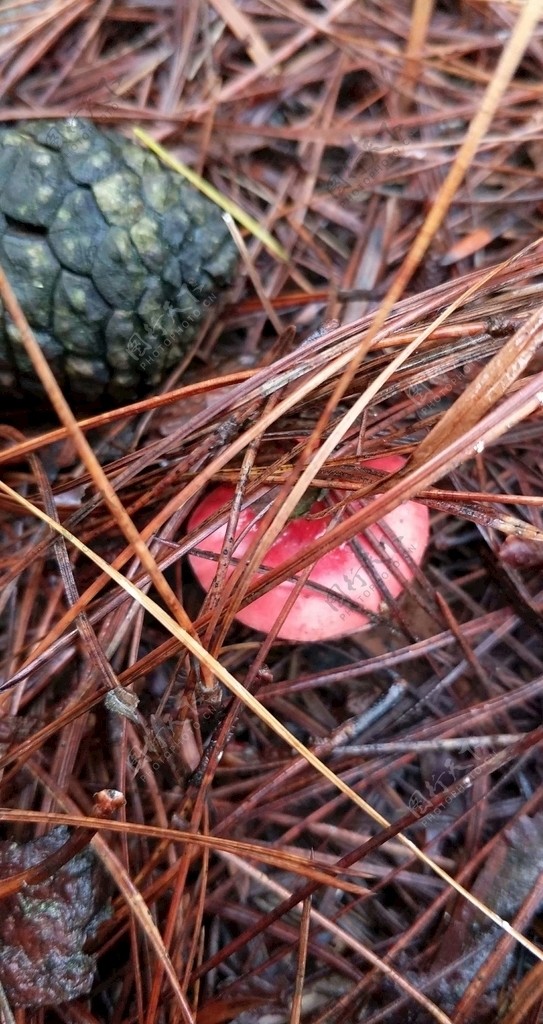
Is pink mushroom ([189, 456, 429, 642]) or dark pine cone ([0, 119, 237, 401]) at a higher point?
dark pine cone ([0, 119, 237, 401])

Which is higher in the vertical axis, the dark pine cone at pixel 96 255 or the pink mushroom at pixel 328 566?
the dark pine cone at pixel 96 255

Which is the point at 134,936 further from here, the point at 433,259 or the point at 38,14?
the point at 38,14

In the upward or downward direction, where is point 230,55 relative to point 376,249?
upward

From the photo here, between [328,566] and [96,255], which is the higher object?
[96,255]

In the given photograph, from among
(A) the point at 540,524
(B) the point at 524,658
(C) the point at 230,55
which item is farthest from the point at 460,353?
(C) the point at 230,55
